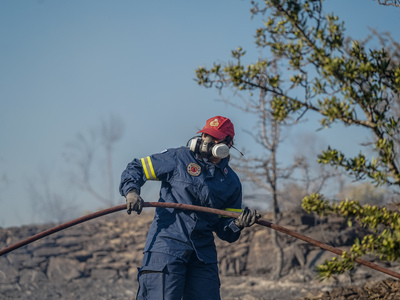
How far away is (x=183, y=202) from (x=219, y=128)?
72 centimetres

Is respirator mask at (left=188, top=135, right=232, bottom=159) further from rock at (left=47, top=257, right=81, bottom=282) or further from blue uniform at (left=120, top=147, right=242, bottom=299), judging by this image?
rock at (left=47, top=257, right=81, bottom=282)

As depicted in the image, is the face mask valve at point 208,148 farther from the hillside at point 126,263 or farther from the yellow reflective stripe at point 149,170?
the hillside at point 126,263

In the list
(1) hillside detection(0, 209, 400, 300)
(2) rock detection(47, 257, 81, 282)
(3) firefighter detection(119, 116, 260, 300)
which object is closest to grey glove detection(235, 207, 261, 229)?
(3) firefighter detection(119, 116, 260, 300)

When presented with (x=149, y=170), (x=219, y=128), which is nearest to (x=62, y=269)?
(x=149, y=170)

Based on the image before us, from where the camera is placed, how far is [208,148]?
14.9 ft

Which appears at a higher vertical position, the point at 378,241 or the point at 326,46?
the point at 326,46

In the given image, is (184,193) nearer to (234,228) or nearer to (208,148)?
(208,148)

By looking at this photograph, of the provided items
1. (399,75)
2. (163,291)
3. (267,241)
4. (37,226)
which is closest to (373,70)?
(399,75)

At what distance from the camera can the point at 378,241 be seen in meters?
3.66

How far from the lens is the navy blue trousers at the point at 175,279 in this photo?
4168mm

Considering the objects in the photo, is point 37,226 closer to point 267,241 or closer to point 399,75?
point 267,241

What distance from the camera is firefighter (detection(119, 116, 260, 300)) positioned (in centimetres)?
424

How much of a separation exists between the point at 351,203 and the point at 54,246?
8.48 meters

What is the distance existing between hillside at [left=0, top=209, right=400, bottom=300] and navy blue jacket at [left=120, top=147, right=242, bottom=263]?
4845 millimetres
